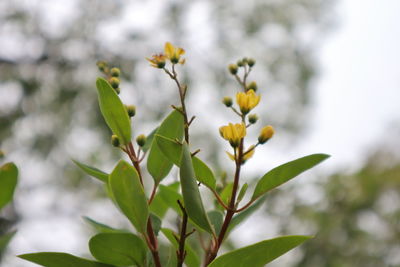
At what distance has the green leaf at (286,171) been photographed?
1.48 ft

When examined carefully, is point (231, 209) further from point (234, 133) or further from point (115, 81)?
point (115, 81)

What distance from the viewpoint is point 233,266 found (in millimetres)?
443

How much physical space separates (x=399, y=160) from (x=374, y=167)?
21.2 inches

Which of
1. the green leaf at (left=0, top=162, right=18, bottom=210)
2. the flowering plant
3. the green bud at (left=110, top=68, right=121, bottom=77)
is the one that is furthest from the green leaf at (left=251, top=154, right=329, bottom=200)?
the green leaf at (left=0, top=162, right=18, bottom=210)

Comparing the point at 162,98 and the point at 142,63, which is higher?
the point at 142,63

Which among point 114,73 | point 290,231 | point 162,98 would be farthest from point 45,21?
point 114,73

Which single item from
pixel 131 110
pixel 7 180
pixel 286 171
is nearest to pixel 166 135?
pixel 131 110

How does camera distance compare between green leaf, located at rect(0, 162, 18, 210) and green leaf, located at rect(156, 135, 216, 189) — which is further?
green leaf, located at rect(0, 162, 18, 210)

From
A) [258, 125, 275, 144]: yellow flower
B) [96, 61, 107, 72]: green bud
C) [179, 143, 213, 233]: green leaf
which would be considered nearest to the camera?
[179, 143, 213, 233]: green leaf

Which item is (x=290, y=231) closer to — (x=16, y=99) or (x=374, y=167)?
(x=374, y=167)

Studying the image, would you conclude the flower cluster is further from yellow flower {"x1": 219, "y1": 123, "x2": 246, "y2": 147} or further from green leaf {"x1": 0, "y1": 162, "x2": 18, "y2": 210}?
green leaf {"x1": 0, "y1": 162, "x2": 18, "y2": 210}

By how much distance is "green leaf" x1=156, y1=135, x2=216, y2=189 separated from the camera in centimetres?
46

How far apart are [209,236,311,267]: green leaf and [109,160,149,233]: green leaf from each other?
3.5 inches

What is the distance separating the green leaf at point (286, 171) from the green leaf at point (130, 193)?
126 millimetres
